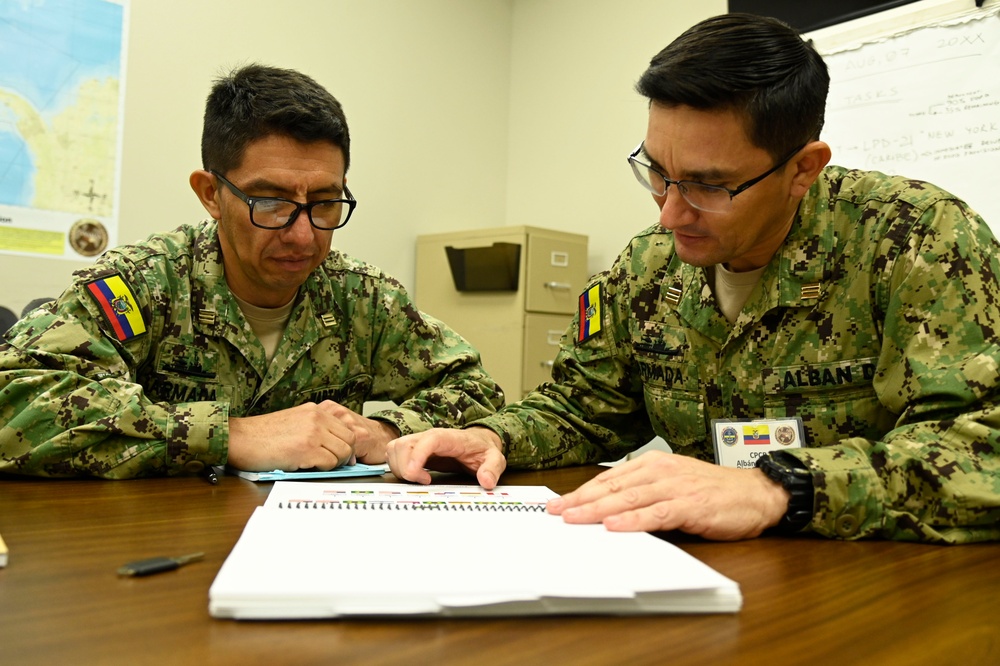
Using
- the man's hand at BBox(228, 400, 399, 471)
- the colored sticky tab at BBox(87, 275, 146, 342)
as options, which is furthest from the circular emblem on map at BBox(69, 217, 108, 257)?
the man's hand at BBox(228, 400, 399, 471)

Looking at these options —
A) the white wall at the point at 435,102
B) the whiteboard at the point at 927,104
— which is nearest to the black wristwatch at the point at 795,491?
the whiteboard at the point at 927,104

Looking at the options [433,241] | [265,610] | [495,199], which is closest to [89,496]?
[265,610]

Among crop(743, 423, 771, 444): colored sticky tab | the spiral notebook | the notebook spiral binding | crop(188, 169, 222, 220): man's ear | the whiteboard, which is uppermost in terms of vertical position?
the whiteboard

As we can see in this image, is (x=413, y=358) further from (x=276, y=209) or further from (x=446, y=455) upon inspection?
(x=446, y=455)

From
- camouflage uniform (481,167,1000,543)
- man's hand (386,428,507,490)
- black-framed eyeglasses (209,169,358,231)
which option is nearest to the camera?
camouflage uniform (481,167,1000,543)

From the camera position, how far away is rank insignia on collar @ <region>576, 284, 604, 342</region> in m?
1.54

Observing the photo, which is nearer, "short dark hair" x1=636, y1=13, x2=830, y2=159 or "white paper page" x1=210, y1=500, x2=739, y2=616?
"white paper page" x1=210, y1=500, x2=739, y2=616

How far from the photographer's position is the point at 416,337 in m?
1.79

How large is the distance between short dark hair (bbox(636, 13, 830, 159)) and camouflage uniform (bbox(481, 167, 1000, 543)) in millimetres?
162

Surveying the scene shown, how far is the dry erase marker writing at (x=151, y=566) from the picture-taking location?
2.14ft

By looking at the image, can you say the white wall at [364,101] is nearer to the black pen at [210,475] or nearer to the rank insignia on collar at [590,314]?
the black pen at [210,475]

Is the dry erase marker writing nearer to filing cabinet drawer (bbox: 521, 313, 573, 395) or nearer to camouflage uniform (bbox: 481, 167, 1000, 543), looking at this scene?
camouflage uniform (bbox: 481, 167, 1000, 543)

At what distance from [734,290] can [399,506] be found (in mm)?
768

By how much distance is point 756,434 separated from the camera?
1.19 meters
